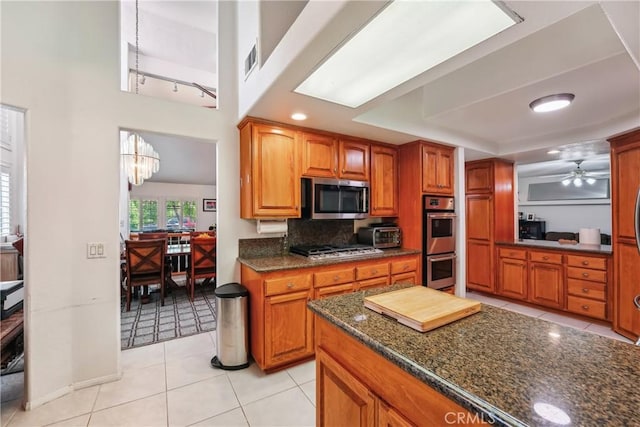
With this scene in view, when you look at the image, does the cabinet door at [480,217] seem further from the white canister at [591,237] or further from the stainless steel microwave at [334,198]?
the stainless steel microwave at [334,198]

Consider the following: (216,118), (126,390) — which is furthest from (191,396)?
(216,118)

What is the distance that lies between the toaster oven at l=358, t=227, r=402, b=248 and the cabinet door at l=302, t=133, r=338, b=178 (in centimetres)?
82

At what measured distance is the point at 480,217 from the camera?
4.34 meters

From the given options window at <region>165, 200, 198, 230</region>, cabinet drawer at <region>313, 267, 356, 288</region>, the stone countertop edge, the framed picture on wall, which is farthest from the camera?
the framed picture on wall

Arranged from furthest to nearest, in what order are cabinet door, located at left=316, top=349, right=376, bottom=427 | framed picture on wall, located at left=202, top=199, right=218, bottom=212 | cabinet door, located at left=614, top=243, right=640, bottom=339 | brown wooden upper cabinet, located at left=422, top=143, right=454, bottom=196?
framed picture on wall, located at left=202, top=199, right=218, bottom=212, brown wooden upper cabinet, located at left=422, top=143, right=454, bottom=196, cabinet door, located at left=614, top=243, right=640, bottom=339, cabinet door, located at left=316, top=349, right=376, bottom=427

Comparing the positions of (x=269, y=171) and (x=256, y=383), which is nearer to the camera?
(x=256, y=383)

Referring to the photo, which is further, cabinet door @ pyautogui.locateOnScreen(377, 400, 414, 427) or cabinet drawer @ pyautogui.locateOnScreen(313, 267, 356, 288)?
cabinet drawer @ pyautogui.locateOnScreen(313, 267, 356, 288)

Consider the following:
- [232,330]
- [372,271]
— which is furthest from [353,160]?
[232,330]

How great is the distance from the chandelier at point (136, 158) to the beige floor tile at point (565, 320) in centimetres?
601

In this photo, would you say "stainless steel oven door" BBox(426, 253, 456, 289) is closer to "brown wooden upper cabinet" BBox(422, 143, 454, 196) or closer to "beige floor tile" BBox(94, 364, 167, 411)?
"brown wooden upper cabinet" BBox(422, 143, 454, 196)

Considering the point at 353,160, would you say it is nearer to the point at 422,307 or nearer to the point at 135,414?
the point at 422,307

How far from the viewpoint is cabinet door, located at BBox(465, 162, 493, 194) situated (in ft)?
13.9

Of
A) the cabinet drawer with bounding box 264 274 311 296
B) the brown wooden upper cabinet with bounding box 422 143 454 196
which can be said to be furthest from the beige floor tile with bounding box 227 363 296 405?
the brown wooden upper cabinet with bounding box 422 143 454 196

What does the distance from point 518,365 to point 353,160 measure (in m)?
2.50
